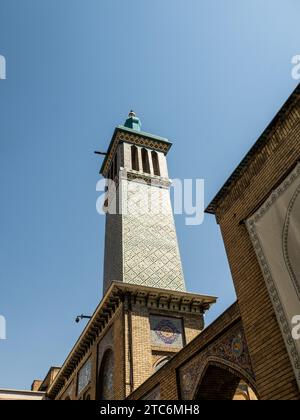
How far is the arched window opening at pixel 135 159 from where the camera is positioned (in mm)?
18812

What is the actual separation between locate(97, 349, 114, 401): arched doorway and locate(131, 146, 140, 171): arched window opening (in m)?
8.79

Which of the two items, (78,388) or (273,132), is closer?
(273,132)

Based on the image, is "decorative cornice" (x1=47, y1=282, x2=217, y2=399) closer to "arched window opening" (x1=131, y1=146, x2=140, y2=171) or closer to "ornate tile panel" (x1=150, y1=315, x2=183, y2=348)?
"ornate tile panel" (x1=150, y1=315, x2=183, y2=348)

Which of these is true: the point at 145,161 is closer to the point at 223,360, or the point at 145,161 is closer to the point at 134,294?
the point at 134,294

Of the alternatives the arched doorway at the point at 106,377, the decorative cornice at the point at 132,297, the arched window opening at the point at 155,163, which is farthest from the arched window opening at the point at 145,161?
the arched doorway at the point at 106,377

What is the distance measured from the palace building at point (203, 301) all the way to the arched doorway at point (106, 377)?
0.10 feet

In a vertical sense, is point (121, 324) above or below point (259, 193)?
above

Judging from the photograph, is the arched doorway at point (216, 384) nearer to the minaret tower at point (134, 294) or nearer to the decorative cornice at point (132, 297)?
the minaret tower at point (134, 294)

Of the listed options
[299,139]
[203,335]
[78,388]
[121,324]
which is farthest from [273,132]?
[78,388]

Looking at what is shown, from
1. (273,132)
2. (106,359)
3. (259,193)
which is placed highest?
(106,359)

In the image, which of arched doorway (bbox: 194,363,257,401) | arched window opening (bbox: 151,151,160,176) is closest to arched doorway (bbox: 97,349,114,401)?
arched doorway (bbox: 194,363,257,401)
